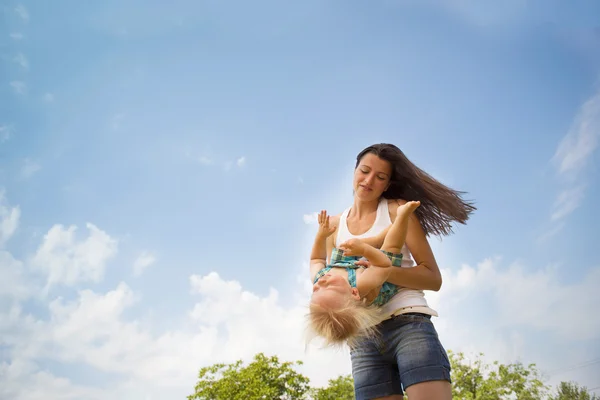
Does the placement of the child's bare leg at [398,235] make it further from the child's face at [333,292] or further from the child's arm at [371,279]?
the child's face at [333,292]

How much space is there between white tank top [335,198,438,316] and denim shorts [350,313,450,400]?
0.05 metres

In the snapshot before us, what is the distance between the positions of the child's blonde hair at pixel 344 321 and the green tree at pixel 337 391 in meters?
19.5

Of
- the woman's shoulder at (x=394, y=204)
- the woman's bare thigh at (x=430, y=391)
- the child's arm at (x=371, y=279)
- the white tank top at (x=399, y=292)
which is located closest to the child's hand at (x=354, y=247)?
the child's arm at (x=371, y=279)

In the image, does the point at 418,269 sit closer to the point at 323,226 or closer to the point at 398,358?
the point at 398,358

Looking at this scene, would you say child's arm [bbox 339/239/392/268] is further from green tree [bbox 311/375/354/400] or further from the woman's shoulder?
green tree [bbox 311/375/354/400]

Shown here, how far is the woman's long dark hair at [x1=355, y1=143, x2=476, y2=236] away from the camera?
11.8 feet

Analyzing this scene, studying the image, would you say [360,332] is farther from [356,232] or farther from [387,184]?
[387,184]

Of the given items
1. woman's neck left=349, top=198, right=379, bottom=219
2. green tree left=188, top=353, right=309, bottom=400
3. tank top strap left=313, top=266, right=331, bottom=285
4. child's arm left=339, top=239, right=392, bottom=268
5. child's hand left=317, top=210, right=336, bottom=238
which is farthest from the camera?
green tree left=188, top=353, right=309, bottom=400

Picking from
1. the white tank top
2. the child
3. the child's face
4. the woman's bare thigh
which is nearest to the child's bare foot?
the child

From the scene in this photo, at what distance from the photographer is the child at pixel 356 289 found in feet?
9.29

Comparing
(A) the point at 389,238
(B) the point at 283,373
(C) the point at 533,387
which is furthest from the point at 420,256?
(C) the point at 533,387

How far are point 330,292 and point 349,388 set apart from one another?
21.1m

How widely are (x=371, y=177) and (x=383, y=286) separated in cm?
85

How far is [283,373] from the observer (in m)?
20.5
